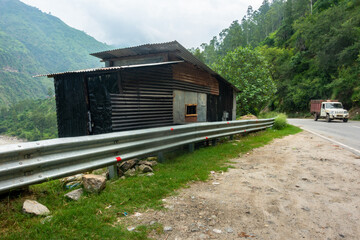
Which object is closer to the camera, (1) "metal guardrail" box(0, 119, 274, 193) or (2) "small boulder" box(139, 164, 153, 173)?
(1) "metal guardrail" box(0, 119, 274, 193)

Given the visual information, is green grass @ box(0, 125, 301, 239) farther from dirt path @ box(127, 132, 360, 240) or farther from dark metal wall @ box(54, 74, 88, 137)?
dark metal wall @ box(54, 74, 88, 137)

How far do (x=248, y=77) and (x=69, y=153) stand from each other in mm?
22474

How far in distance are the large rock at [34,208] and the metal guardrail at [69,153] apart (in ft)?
0.81

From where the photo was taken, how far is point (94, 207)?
263cm

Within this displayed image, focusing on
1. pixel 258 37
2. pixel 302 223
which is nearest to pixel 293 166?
pixel 302 223

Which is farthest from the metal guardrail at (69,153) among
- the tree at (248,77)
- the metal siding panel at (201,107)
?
the tree at (248,77)

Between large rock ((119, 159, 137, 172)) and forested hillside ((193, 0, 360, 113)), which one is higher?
forested hillside ((193, 0, 360, 113))

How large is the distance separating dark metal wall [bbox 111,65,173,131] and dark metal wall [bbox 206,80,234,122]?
4.25 metres

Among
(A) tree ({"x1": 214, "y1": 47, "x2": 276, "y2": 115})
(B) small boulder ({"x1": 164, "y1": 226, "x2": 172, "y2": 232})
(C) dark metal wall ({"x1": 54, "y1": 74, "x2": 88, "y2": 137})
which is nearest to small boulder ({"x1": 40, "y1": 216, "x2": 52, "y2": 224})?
(B) small boulder ({"x1": 164, "y1": 226, "x2": 172, "y2": 232})

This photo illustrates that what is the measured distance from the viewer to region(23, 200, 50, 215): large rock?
2381mm

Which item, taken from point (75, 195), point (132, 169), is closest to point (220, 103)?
point (132, 169)

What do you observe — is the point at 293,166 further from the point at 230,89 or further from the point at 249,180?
the point at 230,89

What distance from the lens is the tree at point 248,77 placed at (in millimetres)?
21453

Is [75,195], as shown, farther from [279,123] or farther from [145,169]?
[279,123]
